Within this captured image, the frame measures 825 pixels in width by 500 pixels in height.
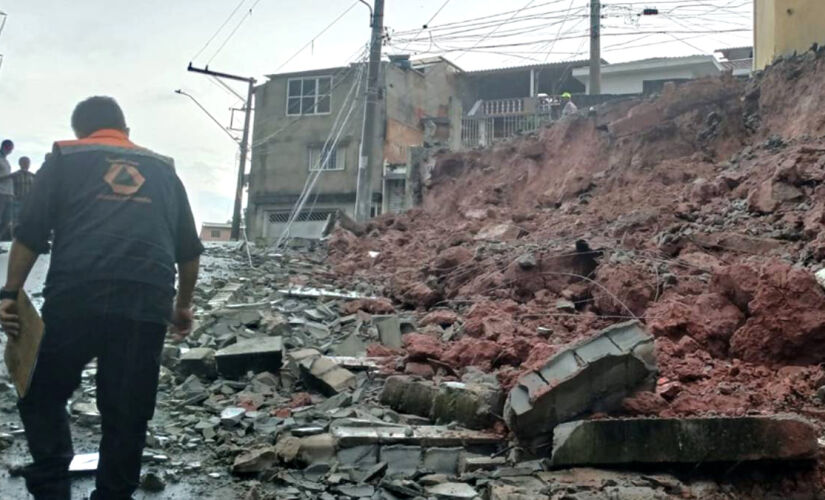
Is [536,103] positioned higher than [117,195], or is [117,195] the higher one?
[536,103]

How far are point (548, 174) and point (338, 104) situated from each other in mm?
15763

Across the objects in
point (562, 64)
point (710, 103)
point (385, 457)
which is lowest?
point (385, 457)

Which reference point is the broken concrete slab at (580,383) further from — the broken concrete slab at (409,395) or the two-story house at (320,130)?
the two-story house at (320,130)


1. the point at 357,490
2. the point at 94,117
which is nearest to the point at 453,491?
the point at 357,490

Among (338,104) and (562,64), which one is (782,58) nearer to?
(562,64)

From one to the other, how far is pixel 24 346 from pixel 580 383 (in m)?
2.60

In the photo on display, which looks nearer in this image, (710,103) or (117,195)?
(117,195)

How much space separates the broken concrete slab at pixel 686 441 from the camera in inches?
137

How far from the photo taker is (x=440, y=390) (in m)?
4.48

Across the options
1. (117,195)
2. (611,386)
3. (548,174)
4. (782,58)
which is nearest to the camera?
(117,195)

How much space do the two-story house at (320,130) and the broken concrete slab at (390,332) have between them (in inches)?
827

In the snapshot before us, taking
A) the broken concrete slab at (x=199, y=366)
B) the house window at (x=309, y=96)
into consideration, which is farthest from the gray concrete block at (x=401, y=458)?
the house window at (x=309, y=96)

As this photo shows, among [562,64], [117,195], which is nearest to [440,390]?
[117,195]

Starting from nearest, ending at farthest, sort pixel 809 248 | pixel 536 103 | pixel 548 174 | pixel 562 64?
pixel 809 248 → pixel 548 174 → pixel 536 103 → pixel 562 64
